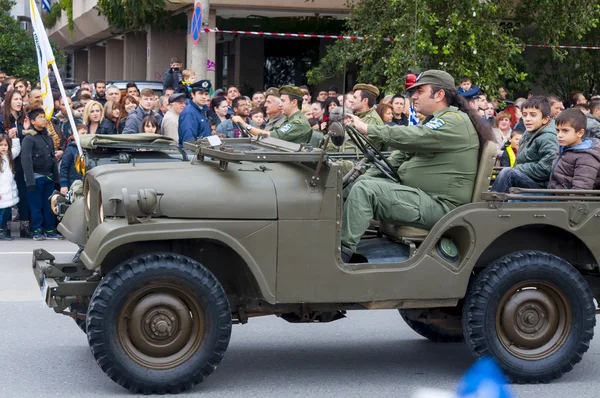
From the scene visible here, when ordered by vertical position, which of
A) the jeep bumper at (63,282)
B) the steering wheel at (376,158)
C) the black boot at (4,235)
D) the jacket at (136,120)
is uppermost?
the steering wheel at (376,158)

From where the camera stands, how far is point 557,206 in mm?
6109

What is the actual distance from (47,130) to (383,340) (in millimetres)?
6857

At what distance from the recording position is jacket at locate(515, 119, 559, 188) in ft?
22.5

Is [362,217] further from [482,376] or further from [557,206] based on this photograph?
[482,376]

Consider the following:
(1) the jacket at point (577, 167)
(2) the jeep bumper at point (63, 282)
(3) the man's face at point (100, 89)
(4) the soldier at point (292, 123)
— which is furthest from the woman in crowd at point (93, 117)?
(1) the jacket at point (577, 167)

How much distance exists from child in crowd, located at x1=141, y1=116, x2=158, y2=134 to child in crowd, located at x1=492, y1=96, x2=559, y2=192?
5655 mm

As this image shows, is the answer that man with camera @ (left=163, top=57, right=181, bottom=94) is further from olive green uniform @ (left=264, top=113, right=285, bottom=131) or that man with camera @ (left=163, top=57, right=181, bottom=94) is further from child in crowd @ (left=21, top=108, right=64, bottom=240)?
olive green uniform @ (left=264, top=113, right=285, bottom=131)

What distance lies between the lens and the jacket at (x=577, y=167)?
6.51 meters

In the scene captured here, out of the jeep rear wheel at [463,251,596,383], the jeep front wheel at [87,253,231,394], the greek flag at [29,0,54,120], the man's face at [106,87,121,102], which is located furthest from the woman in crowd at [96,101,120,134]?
the jeep rear wheel at [463,251,596,383]

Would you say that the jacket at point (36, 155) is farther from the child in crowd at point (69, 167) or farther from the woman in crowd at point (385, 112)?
the woman in crowd at point (385, 112)

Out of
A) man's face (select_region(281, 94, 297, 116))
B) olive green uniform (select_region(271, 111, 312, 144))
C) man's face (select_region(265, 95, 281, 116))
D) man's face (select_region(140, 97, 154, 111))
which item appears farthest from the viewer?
man's face (select_region(140, 97, 154, 111))

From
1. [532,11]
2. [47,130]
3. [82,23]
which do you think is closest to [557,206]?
[47,130]

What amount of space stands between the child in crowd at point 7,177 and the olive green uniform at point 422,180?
740 cm

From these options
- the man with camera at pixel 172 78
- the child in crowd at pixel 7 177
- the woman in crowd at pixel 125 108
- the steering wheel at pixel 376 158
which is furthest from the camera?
the man with camera at pixel 172 78
